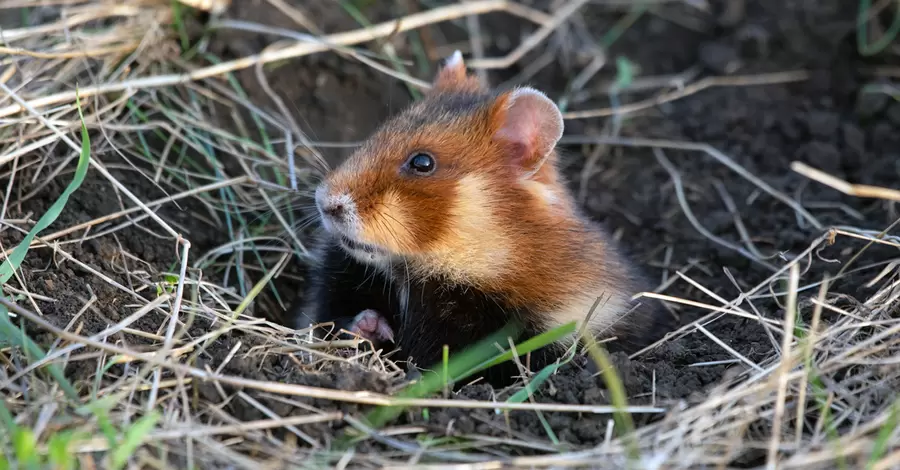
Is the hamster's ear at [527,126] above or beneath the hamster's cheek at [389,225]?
above

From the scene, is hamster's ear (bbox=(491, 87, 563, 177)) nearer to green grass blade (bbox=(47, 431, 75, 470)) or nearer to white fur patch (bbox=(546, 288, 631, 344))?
white fur patch (bbox=(546, 288, 631, 344))

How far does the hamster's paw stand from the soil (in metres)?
0.64

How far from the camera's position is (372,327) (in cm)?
420

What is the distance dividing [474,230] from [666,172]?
2.40m

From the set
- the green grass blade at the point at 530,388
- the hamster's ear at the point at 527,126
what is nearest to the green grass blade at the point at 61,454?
the green grass blade at the point at 530,388

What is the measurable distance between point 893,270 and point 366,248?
92.3 inches

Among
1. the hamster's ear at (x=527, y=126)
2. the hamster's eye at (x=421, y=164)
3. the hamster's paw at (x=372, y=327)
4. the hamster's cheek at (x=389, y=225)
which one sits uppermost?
the hamster's ear at (x=527, y=126)

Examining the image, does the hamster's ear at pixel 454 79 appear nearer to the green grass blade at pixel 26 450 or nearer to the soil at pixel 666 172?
the soil at pixel 666 172

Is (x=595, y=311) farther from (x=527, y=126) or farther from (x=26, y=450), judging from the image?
(x=26, y=450)

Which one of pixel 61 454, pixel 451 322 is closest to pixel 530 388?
pixel 451 322

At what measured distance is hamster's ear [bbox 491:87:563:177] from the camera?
384 centimetres

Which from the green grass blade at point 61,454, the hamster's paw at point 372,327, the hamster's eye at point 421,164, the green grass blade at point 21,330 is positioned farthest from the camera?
the hamster's paw at point 372,327

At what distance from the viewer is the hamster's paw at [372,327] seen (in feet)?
13.7

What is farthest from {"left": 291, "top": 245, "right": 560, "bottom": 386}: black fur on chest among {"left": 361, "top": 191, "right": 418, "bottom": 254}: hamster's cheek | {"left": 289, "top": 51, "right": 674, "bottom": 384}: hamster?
{"left": 361, "top": 191, "right": 418, "bottom": 254}: hamster's cheek
